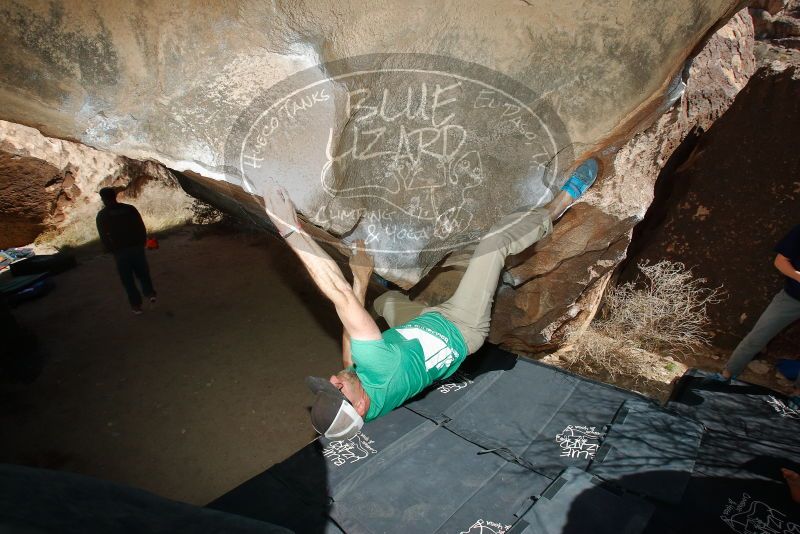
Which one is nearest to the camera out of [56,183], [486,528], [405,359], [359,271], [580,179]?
[486,528]

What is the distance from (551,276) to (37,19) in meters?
2.91

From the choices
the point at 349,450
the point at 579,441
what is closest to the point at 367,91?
the point at 349,450

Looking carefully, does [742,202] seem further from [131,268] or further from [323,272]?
[131,268]

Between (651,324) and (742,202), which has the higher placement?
(742,202)

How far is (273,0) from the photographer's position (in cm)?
171

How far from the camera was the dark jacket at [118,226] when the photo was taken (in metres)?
4.05

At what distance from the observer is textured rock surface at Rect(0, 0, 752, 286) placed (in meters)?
1.65

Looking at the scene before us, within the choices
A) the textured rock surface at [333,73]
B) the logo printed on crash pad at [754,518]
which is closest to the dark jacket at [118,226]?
the textured rock surface at [333,73]

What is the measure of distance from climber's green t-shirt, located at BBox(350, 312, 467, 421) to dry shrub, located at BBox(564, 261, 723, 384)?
164 cm

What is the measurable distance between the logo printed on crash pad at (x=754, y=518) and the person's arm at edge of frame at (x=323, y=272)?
152 cm

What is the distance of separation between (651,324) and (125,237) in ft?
16.6

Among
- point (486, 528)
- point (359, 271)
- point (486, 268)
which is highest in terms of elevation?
point (359, 271)

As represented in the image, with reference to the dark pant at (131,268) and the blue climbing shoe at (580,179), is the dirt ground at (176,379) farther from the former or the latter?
the blue climbing shoe at (580,179)

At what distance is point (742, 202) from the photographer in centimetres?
333
